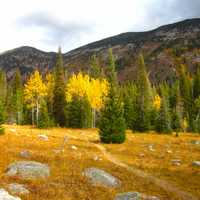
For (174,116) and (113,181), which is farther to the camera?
(174,116)

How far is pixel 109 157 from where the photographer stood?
39281 mm

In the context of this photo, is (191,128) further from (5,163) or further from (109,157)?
(5,163)

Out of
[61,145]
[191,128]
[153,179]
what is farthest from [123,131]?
[191,128]

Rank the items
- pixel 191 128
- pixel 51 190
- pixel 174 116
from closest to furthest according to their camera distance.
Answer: pixel 51 190 < pixel 174 116 < pixel 191 128

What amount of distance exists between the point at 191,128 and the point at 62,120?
1533 inches

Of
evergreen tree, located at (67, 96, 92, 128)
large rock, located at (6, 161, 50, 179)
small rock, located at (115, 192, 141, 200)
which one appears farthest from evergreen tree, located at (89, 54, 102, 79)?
small rock, located at (115, 192, 141, 200)

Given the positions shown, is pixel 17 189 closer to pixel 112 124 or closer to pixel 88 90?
pixel 112 124

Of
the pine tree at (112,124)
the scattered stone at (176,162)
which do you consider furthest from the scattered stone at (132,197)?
the pine tree at (112,124)

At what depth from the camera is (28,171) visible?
26.1m

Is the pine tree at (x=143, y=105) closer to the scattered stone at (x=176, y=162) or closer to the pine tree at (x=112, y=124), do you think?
the pine tree at (x=112, y=124)

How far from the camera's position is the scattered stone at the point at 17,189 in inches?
831

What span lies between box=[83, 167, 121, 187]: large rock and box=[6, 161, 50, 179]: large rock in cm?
330

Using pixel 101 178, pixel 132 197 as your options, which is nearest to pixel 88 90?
pixel 101 178

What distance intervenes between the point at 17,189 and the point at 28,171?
14.8 feet
